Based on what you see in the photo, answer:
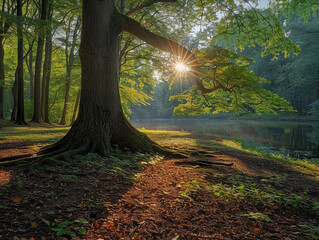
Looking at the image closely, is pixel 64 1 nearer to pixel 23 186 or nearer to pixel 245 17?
pixel 245 17

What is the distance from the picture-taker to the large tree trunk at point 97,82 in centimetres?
479

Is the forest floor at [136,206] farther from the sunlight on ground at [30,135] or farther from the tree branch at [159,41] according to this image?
the sunlight on ground at [30,135]

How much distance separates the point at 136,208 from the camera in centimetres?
249

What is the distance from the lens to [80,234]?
74.5 inches

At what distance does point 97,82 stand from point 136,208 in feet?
11.1

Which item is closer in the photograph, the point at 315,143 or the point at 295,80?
the point at 315,143

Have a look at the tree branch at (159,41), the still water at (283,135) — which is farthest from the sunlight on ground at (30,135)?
the still water at (283,135)

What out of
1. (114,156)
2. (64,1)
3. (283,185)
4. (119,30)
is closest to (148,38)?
(119,30)

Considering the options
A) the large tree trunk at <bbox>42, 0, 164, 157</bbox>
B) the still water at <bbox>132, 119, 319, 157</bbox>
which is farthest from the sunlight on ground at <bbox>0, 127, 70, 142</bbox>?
the still water at <bbox>132, 119, 319, 157</bbox>

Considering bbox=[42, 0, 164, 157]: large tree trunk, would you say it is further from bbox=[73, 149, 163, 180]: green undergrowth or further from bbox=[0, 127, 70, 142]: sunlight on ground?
bbox=[0, 127, 70, 142]: sunlight on ground

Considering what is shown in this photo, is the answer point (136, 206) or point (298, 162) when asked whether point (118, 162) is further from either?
point (298, 162)

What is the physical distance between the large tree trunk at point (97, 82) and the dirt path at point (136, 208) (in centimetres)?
124

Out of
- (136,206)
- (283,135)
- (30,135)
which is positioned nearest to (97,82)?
(136,206)

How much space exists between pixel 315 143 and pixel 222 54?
1418cm
